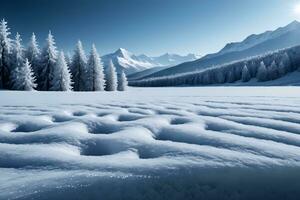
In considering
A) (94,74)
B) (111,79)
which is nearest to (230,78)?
(111,79)

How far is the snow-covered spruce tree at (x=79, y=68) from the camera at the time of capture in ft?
151

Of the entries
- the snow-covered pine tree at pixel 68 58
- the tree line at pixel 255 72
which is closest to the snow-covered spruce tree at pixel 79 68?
the snow-covered pine tree at pixel 68 58

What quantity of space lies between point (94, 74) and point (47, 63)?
752 cm

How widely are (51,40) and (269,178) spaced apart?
44.9 meters

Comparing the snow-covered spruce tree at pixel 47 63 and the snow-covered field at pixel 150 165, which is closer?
the snow-covered field at pixel 150 165

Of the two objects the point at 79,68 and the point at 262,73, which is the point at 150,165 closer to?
the point at 79,68

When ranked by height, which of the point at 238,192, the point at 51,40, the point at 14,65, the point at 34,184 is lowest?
the point at 238,192

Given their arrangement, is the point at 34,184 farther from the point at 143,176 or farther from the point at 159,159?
the point at 159,159

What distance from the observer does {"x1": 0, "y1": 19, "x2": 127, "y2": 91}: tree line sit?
38656 mm

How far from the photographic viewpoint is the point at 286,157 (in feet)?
8.73

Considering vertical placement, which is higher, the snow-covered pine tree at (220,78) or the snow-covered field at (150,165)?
the snow-covered pine tree at (220,78)

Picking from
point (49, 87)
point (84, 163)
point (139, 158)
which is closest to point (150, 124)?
point (139, 158)

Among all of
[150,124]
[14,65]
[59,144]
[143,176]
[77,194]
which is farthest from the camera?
[14,65]

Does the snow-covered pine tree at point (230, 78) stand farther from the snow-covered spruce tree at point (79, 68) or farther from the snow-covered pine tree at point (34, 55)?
the snow-covered pine tree at point (34, 55)
